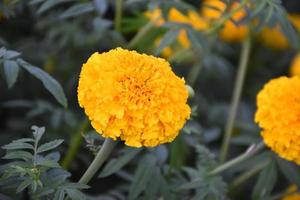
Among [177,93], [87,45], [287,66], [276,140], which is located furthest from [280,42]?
[177,93]

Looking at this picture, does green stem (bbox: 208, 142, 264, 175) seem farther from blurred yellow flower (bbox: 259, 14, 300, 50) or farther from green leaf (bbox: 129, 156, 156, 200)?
blurred yellow flower (bbox: 259, 14, 300, 50)

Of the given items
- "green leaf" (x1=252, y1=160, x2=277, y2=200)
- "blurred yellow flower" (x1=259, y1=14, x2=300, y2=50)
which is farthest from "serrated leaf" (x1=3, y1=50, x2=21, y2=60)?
"blurred yellow flower" (x1=259, y1=14, x2=300, y2=50)

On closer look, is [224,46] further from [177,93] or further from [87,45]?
[177,93]

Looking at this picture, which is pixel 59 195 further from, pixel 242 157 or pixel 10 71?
pixel 242 157

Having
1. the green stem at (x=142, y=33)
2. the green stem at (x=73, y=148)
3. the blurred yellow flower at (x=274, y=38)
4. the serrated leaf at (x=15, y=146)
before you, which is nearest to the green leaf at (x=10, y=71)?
the serrated leaf at (x=15, y=146)

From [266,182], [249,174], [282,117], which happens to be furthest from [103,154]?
[249,174]

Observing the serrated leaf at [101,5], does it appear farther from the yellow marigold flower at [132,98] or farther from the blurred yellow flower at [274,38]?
the blurred yellow flower at [274,38]

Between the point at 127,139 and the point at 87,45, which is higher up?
the point at 127,139
